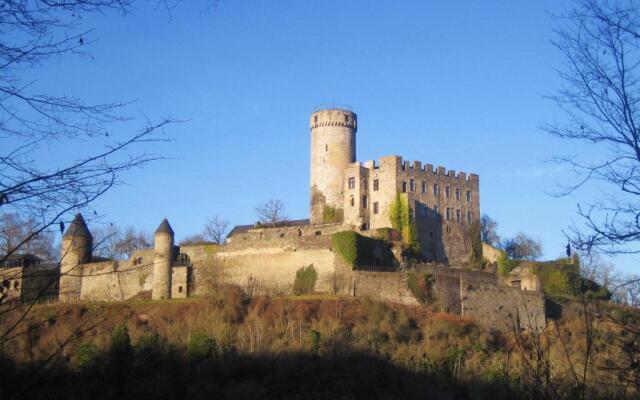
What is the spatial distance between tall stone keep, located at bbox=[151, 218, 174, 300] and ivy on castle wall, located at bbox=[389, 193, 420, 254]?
41.0 ft

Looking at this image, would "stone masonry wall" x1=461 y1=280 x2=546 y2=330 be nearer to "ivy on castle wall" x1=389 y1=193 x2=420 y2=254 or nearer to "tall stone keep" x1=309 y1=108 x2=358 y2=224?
"ivy on castle wall" x1=389 y1=193 x2=420 y2=254

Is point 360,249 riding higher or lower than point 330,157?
lower

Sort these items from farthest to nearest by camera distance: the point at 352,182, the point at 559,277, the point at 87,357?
the point at 352,182
the point at 559,277
the point at 87,357

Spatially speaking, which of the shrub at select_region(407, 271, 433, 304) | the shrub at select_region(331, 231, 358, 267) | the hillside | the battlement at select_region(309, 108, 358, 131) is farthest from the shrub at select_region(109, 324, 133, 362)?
the battlement at select_region(309, 108, 358, 131)

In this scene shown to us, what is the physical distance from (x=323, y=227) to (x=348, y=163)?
5151 mm

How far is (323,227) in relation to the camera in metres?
47.4

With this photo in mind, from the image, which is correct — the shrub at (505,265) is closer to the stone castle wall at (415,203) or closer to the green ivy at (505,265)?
the green ivy at (505,265)

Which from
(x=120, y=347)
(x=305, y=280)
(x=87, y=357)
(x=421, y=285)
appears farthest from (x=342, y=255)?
(x=87, y=357)

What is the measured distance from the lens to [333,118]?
2028 inches

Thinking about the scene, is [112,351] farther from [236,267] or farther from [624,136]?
[624,136]

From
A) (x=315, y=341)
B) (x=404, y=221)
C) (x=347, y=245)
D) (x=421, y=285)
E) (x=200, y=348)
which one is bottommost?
(x=200, y=348)

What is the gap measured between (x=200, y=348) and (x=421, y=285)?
486 inches

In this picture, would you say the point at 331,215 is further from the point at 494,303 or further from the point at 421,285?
the point at 494,303

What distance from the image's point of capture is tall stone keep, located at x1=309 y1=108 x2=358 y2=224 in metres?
49.5
